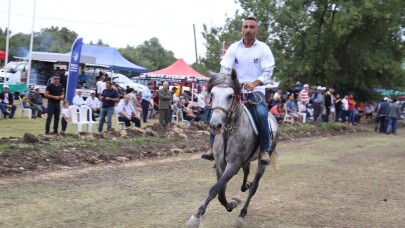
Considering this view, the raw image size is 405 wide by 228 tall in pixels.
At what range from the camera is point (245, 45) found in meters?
7.79

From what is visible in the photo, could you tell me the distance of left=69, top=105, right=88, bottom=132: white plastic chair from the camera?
17172 millimetres

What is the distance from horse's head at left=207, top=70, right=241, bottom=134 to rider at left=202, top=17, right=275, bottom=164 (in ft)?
2.55

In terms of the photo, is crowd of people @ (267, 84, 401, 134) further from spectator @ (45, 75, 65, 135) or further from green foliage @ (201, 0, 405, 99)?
spectator @ (45, 75, 65, 135)

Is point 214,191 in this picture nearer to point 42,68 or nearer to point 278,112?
point 278,112

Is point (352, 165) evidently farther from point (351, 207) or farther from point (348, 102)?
point (348, 102)

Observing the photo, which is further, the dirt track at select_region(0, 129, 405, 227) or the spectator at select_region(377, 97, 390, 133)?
the spectator at select_region(377, 97, 390, 133)

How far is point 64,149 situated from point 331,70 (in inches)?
873

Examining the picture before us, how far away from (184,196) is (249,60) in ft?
9.25

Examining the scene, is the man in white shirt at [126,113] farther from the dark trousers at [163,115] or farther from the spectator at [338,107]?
the spectator at [338,107]

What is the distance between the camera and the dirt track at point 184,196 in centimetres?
737

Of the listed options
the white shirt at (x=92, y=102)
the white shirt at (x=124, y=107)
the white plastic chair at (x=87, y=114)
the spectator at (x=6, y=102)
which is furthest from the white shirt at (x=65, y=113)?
the spectator at (x=6, y=102)

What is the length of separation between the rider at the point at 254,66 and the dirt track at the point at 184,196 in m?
1.18

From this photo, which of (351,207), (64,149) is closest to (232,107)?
(351,207)

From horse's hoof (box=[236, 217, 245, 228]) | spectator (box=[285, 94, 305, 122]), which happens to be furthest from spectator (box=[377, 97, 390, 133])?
horse's hoof (box=[236, 217, 245, 228])
